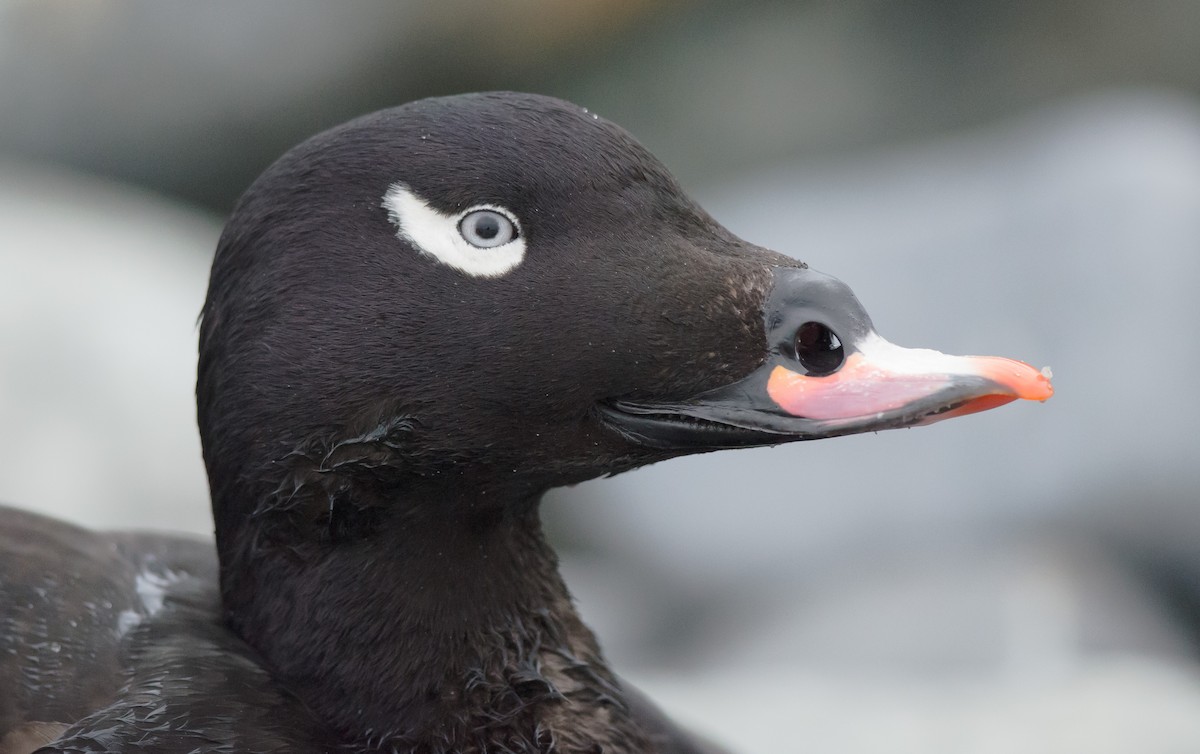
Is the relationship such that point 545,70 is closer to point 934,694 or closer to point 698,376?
point 934,694

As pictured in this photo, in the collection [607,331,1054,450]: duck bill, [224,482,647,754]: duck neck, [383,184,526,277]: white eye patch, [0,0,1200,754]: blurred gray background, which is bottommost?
[224,482,647,754]: duck neck

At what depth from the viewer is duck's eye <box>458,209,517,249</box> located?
1.87 m

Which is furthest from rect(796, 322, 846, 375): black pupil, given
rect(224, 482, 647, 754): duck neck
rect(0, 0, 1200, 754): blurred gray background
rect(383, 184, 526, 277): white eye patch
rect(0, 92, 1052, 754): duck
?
rect(0, 0, 1200, 754): blurred gray background

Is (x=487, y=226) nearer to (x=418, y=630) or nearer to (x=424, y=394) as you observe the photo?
(x=424, y=394)

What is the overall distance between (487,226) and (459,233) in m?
0.04

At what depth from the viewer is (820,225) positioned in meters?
5.81

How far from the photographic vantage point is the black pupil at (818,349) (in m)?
1.77

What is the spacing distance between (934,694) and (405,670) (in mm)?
2400

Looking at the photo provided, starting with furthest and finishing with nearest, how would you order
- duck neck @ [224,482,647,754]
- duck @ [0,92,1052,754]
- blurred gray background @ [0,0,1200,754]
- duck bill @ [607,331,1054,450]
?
blurred gray background @ [0,0,1200,754]
duck neck @ [224,482,647,754]
duck @ [0,92,1052,754]
duck bill @ [607,331,1054,450]

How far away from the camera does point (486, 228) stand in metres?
1.87

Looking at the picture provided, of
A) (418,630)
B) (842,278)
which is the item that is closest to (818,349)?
(418,630)

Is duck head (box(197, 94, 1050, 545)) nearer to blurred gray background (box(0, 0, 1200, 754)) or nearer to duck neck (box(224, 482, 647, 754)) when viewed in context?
duck neck (box(224, 482, 647, 754))

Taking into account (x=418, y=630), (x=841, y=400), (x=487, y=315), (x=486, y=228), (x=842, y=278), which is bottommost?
(x=418, y=630)

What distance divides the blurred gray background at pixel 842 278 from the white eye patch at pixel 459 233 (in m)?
2.19
